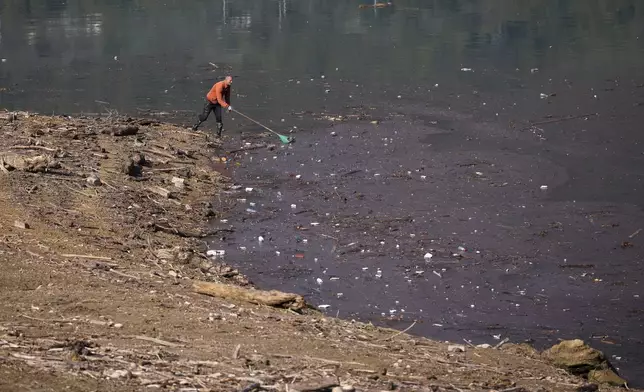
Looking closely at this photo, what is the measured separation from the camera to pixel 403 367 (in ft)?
26.3

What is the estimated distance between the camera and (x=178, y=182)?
1566 cm

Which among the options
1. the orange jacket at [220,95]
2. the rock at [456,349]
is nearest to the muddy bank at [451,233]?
the rock at [456,349]

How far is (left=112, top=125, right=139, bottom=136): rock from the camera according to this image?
58.5ft

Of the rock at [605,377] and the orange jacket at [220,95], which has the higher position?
the orange jacket at [220,95]

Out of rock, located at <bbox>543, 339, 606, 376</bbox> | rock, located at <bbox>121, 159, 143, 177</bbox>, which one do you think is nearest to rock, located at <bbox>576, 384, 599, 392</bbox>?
rock, located at <bbox>543, 339, 606, 376</bbox>

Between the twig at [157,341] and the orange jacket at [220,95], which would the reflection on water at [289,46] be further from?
the twig at [157,341]

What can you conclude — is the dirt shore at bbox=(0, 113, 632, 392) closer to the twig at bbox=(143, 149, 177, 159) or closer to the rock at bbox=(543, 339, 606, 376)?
the rock at bbox=(543, 339, 606, 376)

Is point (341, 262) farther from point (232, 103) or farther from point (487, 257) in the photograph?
point (232, 103)

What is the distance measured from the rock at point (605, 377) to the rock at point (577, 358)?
6cm

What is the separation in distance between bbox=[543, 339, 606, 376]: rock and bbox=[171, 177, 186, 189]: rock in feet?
25.8

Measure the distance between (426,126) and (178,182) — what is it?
6303 mm

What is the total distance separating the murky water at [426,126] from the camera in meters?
11.8

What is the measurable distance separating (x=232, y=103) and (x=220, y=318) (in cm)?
1400

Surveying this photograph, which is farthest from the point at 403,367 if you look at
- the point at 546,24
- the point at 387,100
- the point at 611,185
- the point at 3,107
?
the point at 546,24
